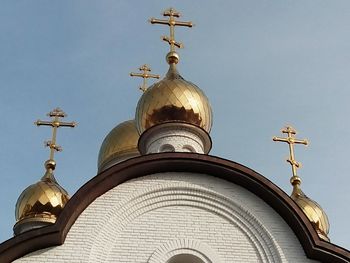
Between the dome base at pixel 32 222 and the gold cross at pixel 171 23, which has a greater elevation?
the gold cross at pixel 171 23

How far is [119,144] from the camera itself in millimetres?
16250

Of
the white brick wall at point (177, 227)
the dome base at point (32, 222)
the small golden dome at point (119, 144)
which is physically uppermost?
the small golden dome at point (119, 144)

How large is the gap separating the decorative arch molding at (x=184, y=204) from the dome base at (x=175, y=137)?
9.86ft

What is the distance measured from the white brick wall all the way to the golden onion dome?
5099 mm

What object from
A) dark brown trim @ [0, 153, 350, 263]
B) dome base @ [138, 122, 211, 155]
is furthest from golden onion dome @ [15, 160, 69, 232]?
dark brown trim @ [0, 153, 350, 263]

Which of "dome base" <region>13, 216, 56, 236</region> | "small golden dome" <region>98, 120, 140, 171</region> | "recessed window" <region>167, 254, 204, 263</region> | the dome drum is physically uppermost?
"small golden dome" <region>98, 120, 140, 171</region>

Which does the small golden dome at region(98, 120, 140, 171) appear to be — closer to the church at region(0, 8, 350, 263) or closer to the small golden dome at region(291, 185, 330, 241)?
the small golden dome at region(291, 185, 330, 241)

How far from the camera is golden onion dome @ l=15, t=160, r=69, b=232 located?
1462cm

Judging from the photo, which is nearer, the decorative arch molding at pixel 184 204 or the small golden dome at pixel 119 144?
the decorative arch molding at pixel 184 204

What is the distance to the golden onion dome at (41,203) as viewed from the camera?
576 inches

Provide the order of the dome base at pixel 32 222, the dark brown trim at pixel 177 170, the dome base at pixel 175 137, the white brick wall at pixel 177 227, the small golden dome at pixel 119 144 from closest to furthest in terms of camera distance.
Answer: the dark brown trim at pixel 177 170, the white brick wall at pixel 177 227, the dome base at pixel 175 137, the dome base at pixel 32 222, the small golden dome at pixel 119 144

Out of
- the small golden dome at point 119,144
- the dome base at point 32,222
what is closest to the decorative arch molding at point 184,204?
the dome base at point 32,222

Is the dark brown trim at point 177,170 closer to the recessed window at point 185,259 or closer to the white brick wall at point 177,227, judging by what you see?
the white brick wall at point 177,227

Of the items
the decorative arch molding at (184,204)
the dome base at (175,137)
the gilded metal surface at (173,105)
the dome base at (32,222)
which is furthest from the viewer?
the dome base at (32,222)
